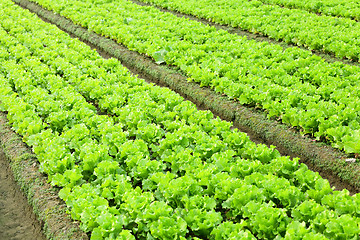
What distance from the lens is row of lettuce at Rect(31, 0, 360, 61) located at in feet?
41.3

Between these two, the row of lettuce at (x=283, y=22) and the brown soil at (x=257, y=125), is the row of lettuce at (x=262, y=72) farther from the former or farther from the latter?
the row of lettuce at (x=283, y=22)

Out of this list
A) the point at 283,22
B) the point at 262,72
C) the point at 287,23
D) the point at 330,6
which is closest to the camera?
the point at 262,72

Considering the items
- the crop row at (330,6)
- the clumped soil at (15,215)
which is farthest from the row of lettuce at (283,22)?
the clumped soil at (15,215)

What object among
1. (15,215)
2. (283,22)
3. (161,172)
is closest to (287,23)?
(283,22)

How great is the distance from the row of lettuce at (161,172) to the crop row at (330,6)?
12.1 m

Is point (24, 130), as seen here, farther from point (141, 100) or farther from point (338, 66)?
point (338, 66)

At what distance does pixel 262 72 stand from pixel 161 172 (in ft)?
18.7

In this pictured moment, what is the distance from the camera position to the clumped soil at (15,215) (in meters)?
6.49

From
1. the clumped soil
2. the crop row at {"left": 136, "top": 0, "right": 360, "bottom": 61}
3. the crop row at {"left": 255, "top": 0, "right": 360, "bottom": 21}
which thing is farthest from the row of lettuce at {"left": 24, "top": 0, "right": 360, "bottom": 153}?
the crop row at {"left": 255, "top": 0, "right": 360, "bottom": 21}

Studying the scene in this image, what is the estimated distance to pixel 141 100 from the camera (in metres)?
8.92

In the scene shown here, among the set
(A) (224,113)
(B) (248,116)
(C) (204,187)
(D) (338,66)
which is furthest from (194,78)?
(C) (204,187)

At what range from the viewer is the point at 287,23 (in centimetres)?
1497

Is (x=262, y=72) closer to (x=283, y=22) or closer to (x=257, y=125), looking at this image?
(x=257, y=125)

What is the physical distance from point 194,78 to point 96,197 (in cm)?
628
